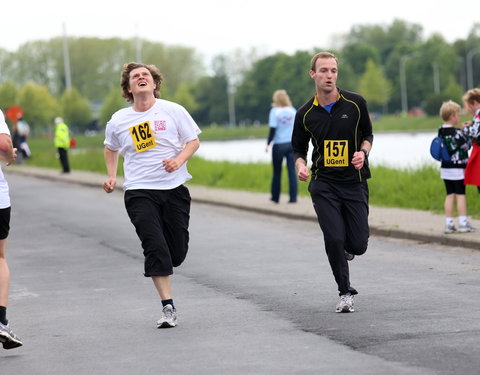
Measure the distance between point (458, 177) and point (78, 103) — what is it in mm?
107989

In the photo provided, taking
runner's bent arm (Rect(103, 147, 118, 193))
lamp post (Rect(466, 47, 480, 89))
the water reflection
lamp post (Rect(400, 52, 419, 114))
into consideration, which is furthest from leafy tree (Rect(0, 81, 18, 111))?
runner's bent arm (Rect(103, 147, 118, 193))

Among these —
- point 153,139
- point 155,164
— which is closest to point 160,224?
point 155,164

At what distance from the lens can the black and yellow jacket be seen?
8266 mm

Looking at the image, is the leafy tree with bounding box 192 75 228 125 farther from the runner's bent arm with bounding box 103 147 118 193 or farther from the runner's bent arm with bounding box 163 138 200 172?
the runner's bent arm with bounding box 163 138 200 172

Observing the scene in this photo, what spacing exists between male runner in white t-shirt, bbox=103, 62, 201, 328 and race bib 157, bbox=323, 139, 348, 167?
930 millimetres

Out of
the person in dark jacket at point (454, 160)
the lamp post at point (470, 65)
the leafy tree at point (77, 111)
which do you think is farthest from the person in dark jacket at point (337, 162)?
the lamp post at point (470, 65)

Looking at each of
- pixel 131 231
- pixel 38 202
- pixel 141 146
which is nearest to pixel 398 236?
pixel 131 231

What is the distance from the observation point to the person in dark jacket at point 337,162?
8.24 m

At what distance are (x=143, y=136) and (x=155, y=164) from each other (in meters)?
0.21

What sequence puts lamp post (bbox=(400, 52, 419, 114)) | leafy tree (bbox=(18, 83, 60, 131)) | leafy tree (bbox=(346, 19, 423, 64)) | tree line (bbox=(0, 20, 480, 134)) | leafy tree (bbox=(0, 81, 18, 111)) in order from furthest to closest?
1. leafy tree (bbox=(346, 19, 423, 64))
2. lamp post (bbox=(400, 52, 419, 114))
3. tree line (bbox=(0, 20, 480, 134))
4. leafy tree (bbox=(18, 83, 60, 131))
5. leafy tree (bbox=(0, 81, 18, 111))

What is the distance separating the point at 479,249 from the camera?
39.5 ft

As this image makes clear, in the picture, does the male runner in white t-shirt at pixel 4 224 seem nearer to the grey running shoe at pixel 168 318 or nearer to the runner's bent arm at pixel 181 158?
the grey running shoe at pixel 168 318

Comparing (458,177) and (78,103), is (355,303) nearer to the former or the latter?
(458,177)

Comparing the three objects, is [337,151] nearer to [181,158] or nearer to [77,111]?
[181,158]
